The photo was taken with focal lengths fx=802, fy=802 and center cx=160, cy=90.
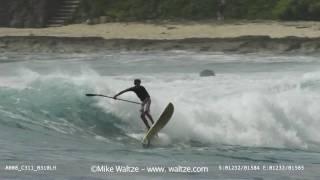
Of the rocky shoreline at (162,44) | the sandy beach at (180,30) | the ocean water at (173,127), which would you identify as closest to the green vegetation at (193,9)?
the sandy beach at (180,30)

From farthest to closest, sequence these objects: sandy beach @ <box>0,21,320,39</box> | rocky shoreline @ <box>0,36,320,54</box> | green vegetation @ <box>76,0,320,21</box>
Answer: green vegetation @ <box>76,0,320,21</box>
sandy beach @ <box>0,21,320,39</box>
rocky shoreline @ <box>0,36,320,54</box>

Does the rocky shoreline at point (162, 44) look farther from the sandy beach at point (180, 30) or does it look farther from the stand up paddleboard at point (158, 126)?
the stand up paddleboard at point (158, 126)

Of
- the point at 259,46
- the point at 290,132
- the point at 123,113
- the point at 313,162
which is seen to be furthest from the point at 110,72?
the point at 313,162

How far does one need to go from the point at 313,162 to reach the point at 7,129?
25.9ft

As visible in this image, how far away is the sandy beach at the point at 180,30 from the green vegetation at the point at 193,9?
1.32 metres

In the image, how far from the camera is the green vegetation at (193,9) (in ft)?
148

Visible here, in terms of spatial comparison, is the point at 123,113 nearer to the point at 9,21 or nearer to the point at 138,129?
the point at 138,129

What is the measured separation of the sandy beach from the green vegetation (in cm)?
132

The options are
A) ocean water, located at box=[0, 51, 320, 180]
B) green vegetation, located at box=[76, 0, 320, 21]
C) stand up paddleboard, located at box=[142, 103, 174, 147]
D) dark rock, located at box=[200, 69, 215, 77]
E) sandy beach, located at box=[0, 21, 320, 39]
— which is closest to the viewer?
ocean water, located at box=[0, 51, 320, 180]

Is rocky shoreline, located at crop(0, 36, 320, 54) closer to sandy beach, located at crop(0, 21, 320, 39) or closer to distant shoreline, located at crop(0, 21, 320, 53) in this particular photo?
distant shoreline, located at crop(0, 21, 320, 53)

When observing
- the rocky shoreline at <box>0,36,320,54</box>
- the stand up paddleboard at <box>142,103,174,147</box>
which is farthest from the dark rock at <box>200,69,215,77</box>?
the stand up paddleboard at <box>142,103,174,147</box>

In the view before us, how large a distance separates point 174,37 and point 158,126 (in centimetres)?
2180

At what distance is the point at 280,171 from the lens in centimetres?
1552

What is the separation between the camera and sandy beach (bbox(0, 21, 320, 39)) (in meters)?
40.7
